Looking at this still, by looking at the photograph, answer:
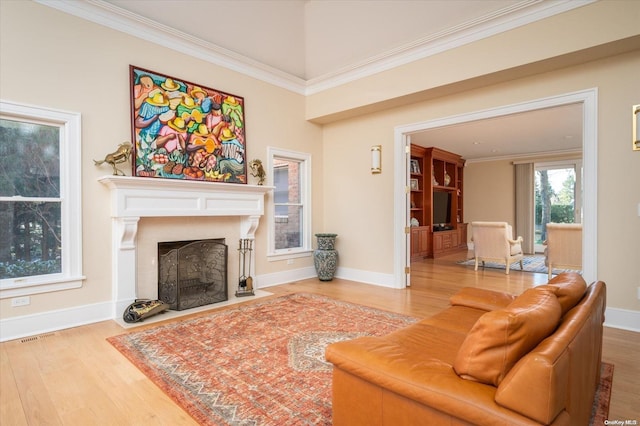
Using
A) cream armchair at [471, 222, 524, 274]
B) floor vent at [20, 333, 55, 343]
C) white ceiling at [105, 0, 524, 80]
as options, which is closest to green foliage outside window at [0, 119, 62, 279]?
floor vent at [20, 333, 55, 343]

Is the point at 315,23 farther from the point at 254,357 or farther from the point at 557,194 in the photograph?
the point at 557,194

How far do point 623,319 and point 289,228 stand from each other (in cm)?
431

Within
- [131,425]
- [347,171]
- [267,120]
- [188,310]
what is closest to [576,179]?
[347,171]

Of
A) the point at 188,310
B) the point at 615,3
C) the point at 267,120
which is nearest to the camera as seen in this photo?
the point at 615,3

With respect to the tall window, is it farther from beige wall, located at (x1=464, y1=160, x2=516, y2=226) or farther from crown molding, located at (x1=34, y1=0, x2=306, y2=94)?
crown molding, located at (x1=34, y1=0, x2=306, y2=94)

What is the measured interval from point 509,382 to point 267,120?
480 centimetres

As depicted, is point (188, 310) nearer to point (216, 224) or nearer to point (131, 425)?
point (216, 224)

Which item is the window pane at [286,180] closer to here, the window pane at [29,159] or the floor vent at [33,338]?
the window pane at [29,159]

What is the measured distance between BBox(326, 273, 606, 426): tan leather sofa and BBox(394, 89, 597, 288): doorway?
2267mm

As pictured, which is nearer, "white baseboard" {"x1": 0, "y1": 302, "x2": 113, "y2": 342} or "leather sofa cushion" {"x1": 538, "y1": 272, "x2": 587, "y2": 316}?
"leather sofa cushion" {"x1": 538, "y1": 272, "x2": 587, "y2": 316}

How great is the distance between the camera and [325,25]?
5.03 m

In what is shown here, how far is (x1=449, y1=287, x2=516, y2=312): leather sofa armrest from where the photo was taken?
2607 mm

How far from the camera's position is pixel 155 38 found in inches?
158

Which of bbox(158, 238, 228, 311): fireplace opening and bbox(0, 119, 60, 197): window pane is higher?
bbox(0, 119, 60, 197): window pane
